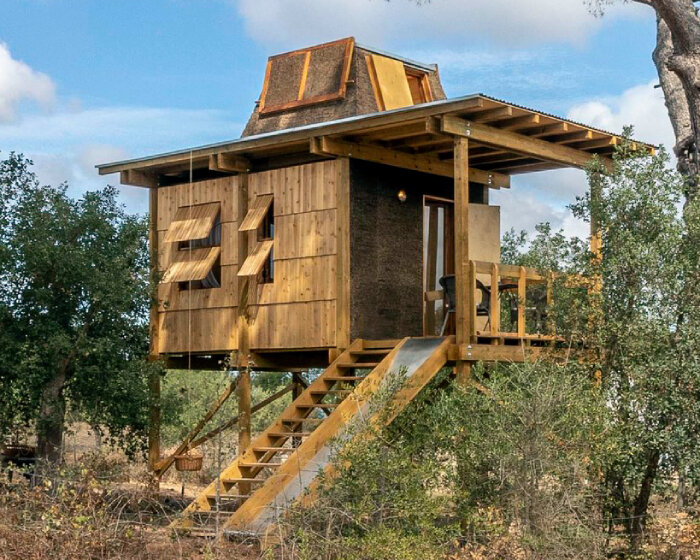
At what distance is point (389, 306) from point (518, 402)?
5555mm

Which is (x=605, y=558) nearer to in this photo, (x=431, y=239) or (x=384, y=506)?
(x=384, y=506)

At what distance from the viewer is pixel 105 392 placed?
16.8 meters

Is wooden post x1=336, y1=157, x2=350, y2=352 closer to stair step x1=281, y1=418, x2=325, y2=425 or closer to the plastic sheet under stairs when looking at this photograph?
the plastic sheet under stairs

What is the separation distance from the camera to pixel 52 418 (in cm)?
1639

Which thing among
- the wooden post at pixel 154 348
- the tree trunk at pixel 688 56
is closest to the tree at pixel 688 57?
the tree trunk at pixel 688 56

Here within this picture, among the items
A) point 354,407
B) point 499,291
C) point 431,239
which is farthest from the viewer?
point 431,239

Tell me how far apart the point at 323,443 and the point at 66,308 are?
5669 millimetres

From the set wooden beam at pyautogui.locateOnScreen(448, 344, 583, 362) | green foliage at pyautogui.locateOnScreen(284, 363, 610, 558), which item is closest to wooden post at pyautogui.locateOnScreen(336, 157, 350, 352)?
wooden beam at pyautogui.locateOnScreen(448, 344, 583, 362)

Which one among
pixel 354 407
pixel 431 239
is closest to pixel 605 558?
pixel 354 407

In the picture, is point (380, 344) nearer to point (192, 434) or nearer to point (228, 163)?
point (228, 163)

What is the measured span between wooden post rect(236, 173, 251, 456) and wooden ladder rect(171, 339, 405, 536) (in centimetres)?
102

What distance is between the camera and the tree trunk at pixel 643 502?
489 inches

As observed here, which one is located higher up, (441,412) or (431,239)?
(431,239)

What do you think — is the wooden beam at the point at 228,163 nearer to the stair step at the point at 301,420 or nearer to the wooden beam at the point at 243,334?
the wooden beam at the point at 243,334
